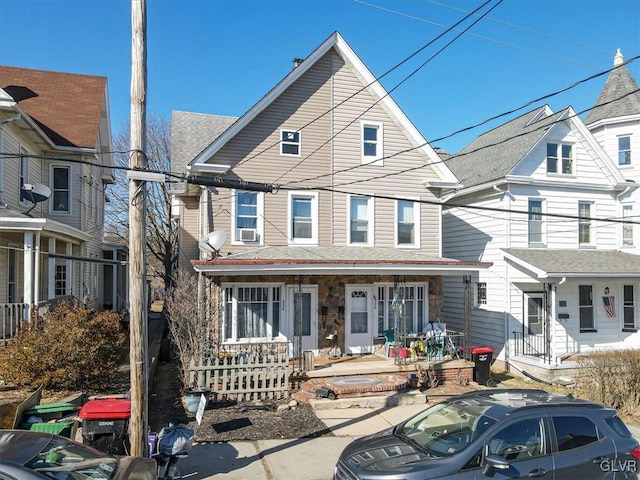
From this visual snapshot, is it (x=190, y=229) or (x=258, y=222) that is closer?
(x=258, y=222)

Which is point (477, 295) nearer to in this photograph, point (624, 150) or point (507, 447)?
point (624, 150)

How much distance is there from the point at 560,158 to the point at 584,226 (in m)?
3.01

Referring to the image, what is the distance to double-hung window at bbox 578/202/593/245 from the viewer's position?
61.7 feet

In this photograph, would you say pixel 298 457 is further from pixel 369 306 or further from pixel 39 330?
pixel 369 306

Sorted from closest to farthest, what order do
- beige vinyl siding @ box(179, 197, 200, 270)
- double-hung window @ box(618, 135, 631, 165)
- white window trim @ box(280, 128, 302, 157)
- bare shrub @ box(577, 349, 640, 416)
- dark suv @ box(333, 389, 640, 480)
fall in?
dark suv @ box(333, 389, 640, 480) → bare shrub @ box(577, 349, 640, 416) → white window trim @ box(280, 128, 302, 157) → beige vinyl siding @ box(179, 197, 200, 270) → double-hung window @ box(618, 135, 631, 165)

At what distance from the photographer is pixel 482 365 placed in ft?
43.9

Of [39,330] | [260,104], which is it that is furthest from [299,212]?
[39,330]

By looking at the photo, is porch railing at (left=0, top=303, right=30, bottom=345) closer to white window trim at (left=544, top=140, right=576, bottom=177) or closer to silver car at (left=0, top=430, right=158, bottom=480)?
silver car at (left=0, top=430, right=158, bottom=480)

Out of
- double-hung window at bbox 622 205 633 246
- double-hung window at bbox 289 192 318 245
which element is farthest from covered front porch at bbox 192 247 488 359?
double-hung window at bbox 622 205 633 246

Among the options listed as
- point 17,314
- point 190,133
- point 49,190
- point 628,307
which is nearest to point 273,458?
point 17,314

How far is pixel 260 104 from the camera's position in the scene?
14695 millimetres

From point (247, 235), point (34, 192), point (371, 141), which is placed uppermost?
point (371, 141)

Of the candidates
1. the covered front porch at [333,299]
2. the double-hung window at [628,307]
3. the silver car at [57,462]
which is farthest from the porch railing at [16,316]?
the double-hung window at [628,307]

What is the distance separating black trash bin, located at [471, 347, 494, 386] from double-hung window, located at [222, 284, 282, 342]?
18.8 ft
